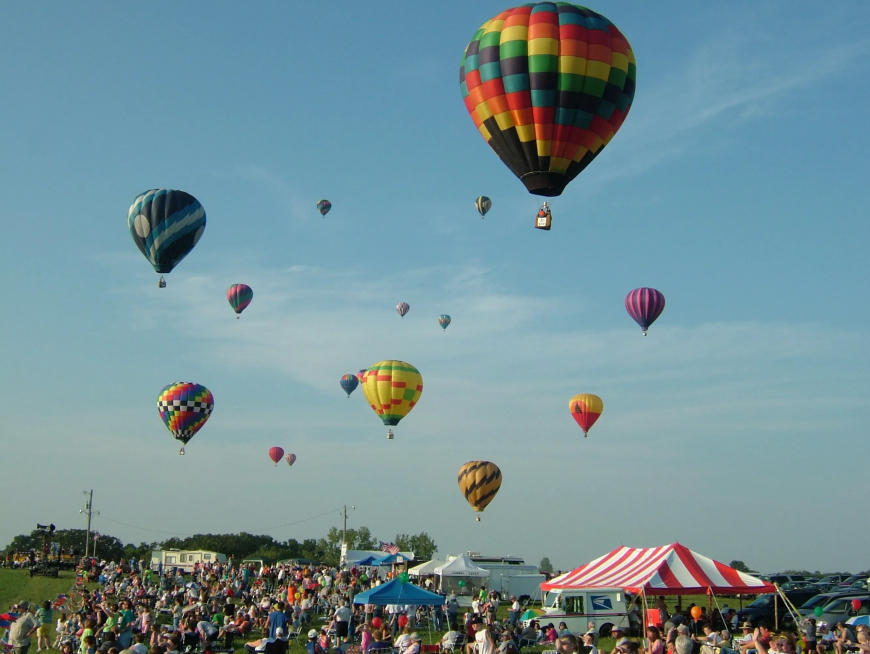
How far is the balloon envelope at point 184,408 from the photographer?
34.0 metres

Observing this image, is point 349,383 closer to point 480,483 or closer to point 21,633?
point 480,483

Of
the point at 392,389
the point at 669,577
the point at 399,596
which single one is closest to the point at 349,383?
the point at 392,389

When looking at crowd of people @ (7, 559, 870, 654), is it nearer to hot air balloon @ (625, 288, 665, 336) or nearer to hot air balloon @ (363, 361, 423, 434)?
hot air balloon @ (363, 361, 423, 434)

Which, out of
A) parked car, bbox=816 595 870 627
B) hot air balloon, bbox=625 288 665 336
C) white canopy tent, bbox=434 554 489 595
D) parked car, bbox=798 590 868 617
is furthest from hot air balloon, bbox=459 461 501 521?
parked car, bbox=816 595 870 627

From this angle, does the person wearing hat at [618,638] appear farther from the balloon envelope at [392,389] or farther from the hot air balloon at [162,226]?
the hot air balloon at [162,226]

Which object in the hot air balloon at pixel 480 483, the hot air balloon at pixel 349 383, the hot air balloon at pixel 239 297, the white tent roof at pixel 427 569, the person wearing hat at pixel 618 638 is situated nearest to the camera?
the person wearing hat at pixel 618 638

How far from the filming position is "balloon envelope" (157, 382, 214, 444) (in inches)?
1337

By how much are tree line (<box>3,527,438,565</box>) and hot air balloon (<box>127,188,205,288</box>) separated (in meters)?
57.7

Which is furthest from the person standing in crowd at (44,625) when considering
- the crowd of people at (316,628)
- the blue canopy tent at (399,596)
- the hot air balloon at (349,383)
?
the hot air balloon at (349,383)

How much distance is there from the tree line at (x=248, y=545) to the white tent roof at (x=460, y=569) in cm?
5341

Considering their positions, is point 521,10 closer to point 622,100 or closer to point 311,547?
point 622,100

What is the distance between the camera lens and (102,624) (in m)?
18.1

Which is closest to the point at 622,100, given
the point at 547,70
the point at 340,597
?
the point at 547,70

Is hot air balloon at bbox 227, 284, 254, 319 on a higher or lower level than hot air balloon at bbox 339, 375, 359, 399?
higher
